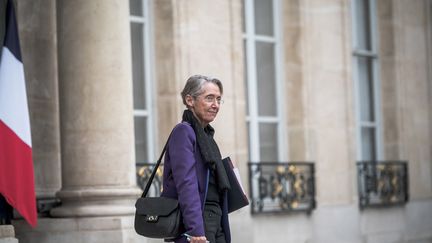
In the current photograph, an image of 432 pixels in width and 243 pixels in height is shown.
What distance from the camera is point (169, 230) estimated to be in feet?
21.3

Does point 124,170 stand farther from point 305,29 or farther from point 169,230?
point 305,29

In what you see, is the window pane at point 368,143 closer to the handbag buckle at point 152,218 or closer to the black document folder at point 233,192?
the black document folder at point 233,192

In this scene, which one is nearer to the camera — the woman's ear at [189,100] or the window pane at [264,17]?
the woman's ear at [189,100]

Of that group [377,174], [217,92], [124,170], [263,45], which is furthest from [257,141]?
[217,92]

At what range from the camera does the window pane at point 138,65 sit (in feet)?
38.8

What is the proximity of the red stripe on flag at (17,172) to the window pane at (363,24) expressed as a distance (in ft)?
24.6

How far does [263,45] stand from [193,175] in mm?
7377

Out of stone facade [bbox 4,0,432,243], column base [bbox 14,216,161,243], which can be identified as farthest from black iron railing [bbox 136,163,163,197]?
column base [bbox 14,216,161,243]

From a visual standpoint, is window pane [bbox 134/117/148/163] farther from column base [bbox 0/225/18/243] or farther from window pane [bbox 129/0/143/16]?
column base [bbox 0/225/18/243]

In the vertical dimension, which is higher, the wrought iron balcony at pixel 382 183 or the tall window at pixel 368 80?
the tall window at pixel 368 80

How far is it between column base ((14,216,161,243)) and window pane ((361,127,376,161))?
661cm

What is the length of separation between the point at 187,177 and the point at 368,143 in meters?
9.62

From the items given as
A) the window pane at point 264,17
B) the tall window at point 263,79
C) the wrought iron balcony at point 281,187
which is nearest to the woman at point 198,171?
the wrought iron balcony at point 281,187

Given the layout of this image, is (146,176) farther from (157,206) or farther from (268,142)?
(157,206)
